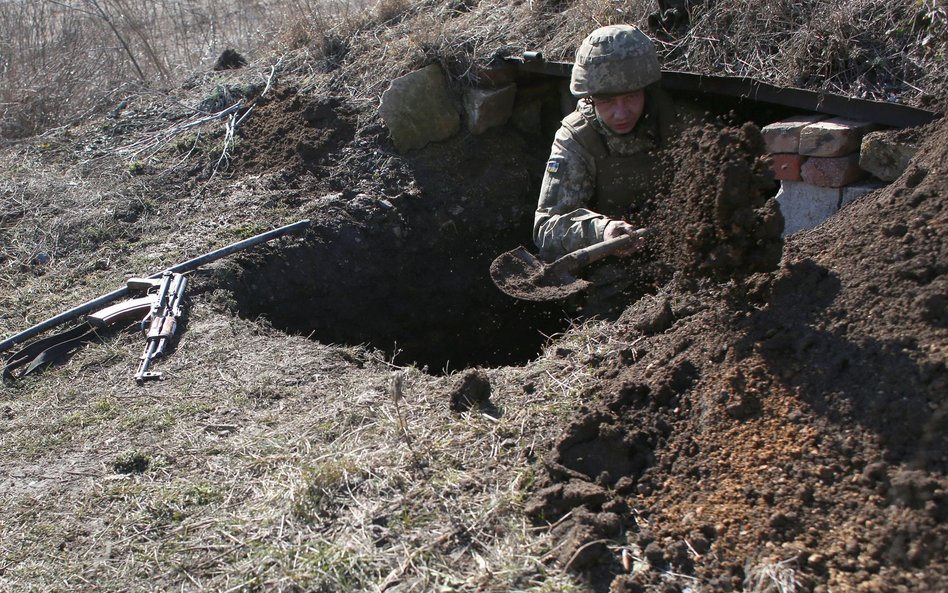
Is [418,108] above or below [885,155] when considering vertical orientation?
above

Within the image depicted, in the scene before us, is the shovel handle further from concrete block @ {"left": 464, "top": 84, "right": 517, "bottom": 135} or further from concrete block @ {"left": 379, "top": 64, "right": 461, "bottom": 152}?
concrete block @ {"left": 379, "top": 64, "right": 461, "bottom": 152}

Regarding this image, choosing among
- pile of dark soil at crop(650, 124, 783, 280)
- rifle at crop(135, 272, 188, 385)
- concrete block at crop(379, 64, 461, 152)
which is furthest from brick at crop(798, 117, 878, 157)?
rifle at crop(135, 272, 188, 385)

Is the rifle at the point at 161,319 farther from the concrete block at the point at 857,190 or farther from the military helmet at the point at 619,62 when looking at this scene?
the concrete block at the point at 857,190

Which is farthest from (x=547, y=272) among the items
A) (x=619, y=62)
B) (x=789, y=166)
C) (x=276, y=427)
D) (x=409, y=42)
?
(x=409, y=42)

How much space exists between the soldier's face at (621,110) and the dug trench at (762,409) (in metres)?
0.85

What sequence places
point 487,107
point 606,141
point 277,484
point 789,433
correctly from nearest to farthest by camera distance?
point 789,433 < point 277,484 < point 606,141 < point 487,107

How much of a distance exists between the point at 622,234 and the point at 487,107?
2285 mm

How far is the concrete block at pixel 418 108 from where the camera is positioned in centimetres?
582

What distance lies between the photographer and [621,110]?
422 cm

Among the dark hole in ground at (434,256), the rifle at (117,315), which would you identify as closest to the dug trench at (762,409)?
the dark hole in ground at (434,256)

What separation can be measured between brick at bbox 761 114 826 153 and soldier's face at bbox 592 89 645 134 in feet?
2.22

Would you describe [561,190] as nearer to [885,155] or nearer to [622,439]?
[885,155]

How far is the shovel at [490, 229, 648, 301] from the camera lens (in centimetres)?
370

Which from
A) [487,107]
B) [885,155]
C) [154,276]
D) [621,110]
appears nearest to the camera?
[885,155]
